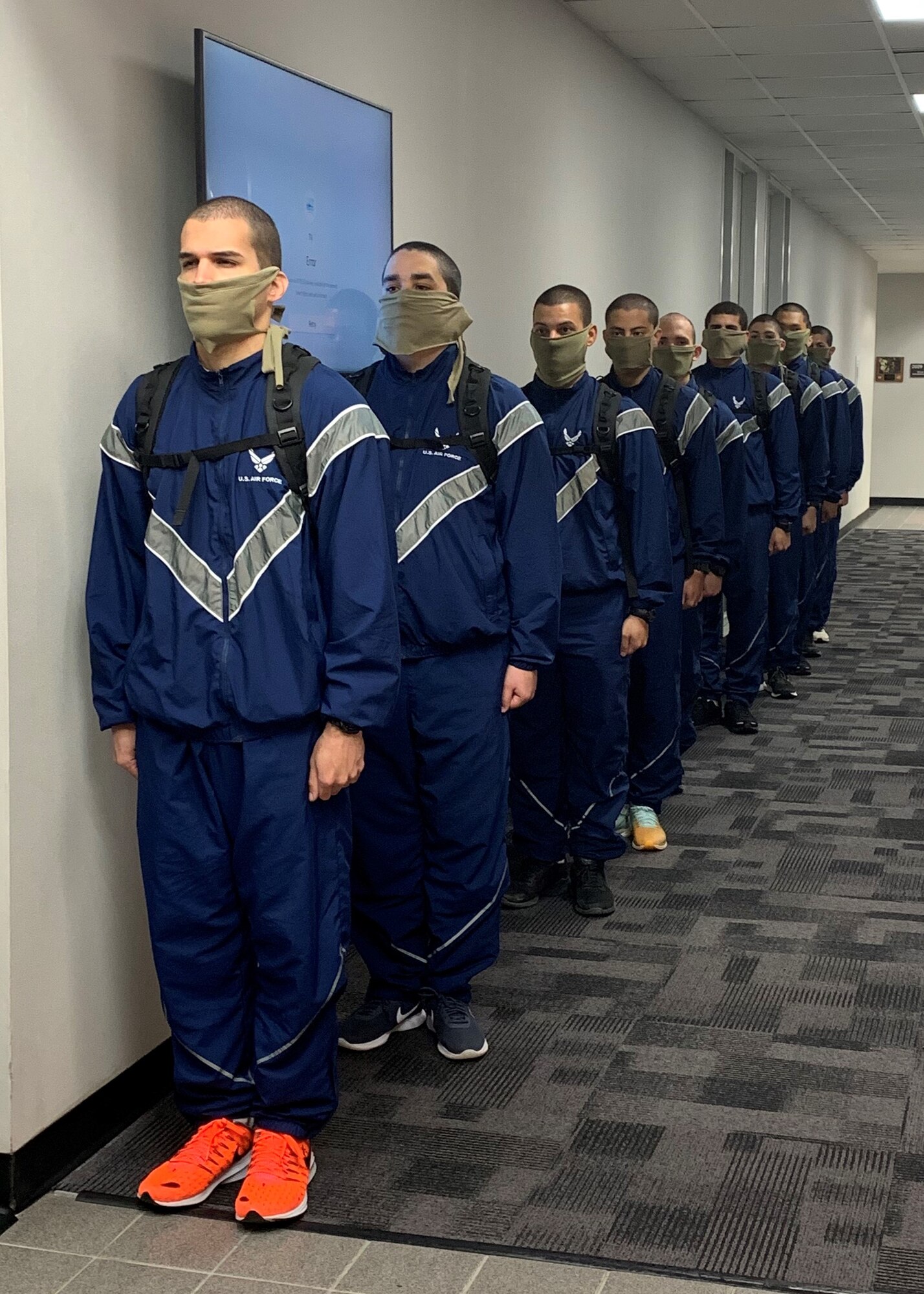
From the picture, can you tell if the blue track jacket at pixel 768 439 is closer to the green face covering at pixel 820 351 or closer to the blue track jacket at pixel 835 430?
the blue track jacket at pixel 835 430

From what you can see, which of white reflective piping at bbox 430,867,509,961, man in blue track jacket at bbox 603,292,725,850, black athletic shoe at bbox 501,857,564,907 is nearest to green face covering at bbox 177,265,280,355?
white reflective piping at bbox 430,867,509,961

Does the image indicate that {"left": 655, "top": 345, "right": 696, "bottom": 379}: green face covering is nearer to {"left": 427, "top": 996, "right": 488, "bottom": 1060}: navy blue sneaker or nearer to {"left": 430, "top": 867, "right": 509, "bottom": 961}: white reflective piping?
{"left": 430, "top": 867, "right": 509, "bottom": 961}: white reflective piping

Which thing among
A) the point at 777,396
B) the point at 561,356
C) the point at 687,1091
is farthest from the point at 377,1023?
the point at 777,396

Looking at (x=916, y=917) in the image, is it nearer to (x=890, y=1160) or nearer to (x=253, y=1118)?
(x=890, y=1160)

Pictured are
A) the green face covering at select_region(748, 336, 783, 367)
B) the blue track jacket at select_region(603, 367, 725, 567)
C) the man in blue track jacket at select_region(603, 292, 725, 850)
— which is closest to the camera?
the man in blue track jacket at select_region(603, 292, 725, 850)

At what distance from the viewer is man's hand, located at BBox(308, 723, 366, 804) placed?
94.8 inches

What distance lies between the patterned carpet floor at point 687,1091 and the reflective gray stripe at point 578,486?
1055 mm

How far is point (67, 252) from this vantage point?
261 cm

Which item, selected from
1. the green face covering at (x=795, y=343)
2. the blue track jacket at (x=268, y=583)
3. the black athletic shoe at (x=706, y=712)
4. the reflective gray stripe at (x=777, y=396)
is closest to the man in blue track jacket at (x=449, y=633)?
the blue track jacket at (x=268, y=583)

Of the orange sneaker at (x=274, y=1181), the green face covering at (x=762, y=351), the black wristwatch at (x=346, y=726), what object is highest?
the green face covering at (x=762, y=351)

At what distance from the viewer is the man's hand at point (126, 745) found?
256 centimetres

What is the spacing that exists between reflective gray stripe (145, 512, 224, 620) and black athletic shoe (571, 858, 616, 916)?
6.09ft

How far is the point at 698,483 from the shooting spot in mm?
4867

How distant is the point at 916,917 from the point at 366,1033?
1550 millimetres
